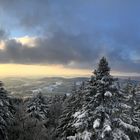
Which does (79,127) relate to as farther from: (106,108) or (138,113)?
(138,113)

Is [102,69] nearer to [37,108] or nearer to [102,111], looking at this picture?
[102,111]

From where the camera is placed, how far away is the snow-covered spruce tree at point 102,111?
1989 cm

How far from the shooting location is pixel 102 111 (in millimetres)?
20062

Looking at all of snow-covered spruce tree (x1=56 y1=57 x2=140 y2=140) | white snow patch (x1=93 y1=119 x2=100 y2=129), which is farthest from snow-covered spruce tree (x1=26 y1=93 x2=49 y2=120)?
white snow patch (x1=93 y1=119 x2=100 y2=129)

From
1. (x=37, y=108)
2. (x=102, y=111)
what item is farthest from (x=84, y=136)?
(x=37, y=108)

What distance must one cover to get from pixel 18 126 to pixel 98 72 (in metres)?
24.6

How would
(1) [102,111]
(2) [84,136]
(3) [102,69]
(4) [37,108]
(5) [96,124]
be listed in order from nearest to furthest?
1. (5) [96,124]
2. (2) [84,136]
3. (1) [102,111]
4. (3) [102,69]
5. (4) [37,108]

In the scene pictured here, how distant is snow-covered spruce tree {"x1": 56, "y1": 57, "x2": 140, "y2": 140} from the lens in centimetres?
1989

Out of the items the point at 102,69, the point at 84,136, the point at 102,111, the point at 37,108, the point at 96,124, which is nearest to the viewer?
the point at 96,124

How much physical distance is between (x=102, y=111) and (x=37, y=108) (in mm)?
38257

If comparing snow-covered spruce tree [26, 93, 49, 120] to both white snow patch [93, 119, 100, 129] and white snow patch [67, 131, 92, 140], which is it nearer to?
white snow patch [67, 131, 92, 140]

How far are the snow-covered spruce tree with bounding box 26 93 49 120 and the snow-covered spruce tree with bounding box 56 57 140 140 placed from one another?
112ft

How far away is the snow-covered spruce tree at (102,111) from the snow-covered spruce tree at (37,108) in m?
34.3

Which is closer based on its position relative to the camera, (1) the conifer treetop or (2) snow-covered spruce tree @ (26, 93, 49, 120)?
(1) the conifer treetop
